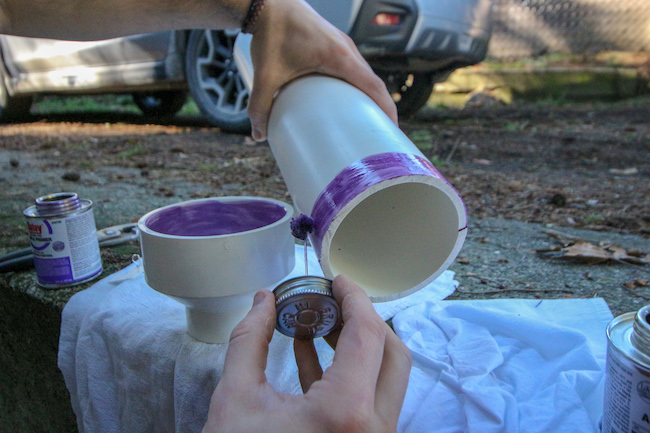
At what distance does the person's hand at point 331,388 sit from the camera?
2.08 ft

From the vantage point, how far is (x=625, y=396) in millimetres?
711

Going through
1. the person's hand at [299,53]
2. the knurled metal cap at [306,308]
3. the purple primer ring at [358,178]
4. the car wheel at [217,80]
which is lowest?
the car wheel at [217,80]

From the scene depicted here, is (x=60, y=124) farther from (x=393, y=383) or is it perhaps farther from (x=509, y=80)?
(x=393, y=383)

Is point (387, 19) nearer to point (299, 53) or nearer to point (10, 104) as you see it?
point (299, 53)

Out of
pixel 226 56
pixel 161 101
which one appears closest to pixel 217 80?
pixel 226 56

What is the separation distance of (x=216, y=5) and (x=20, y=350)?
1.09 meters

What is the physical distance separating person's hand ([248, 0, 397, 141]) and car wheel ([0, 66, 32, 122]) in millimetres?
5189

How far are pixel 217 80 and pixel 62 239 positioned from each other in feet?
9.65

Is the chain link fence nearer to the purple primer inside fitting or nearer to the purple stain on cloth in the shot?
the purple primer inside fitting

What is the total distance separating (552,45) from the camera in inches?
290

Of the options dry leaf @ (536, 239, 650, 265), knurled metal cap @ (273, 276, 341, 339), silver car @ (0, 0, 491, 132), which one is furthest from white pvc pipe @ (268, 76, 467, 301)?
silver car @ (0, 0, 491, 132)

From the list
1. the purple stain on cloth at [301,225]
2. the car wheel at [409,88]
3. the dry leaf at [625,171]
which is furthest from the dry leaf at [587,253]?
the car wheel at [409,88]

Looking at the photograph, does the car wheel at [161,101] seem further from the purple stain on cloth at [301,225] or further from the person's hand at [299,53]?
the purple stain on cloth at [301,225]

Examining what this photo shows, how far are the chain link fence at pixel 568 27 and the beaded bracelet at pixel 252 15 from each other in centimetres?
706
